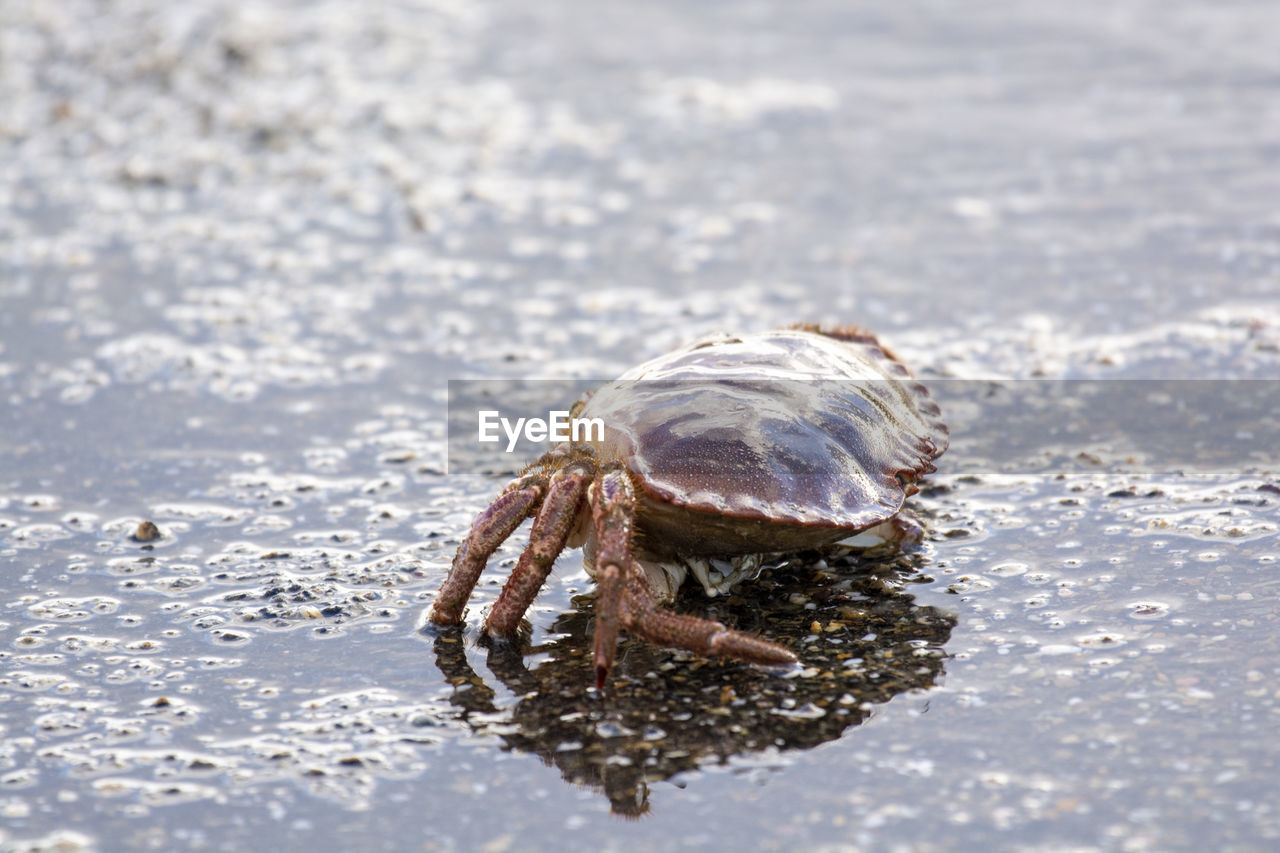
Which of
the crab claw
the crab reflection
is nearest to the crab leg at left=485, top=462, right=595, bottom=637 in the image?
the crab reflection

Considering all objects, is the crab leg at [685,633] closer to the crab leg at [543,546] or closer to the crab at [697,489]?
the crab at [697,489]

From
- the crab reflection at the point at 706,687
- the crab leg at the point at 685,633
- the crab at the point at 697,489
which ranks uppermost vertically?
the crab at the point at 697,489

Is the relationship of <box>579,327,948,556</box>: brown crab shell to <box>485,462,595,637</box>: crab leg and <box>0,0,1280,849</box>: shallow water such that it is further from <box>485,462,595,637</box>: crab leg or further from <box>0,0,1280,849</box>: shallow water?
<box>0,0,1280,849</box>: shallow water

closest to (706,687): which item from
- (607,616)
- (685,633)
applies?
(685,633)

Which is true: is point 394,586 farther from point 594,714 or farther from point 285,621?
point 594,714

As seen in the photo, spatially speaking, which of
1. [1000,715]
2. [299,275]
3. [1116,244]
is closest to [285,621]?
[1000,715]

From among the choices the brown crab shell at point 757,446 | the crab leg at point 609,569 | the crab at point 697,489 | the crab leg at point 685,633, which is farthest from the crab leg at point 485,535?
the crab leg at point 685,633

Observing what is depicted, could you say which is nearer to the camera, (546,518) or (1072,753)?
(1072,753)
